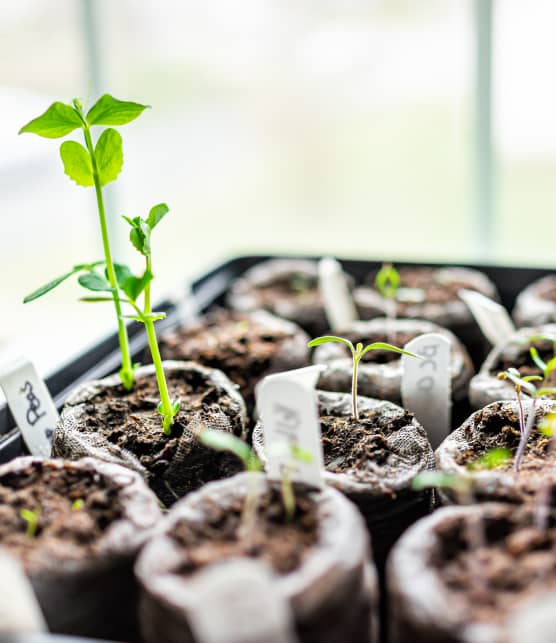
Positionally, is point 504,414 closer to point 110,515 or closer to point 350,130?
point 110,515

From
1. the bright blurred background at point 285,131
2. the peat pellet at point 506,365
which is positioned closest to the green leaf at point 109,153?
the peat pellet at point 506,365

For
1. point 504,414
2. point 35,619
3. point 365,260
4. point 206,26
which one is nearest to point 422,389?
point 504,414

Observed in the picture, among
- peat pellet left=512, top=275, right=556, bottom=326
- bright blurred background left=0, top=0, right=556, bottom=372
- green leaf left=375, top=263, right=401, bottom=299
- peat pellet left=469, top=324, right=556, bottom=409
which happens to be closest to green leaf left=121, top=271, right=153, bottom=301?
peat pellet left=469, top=324, right=556, bottom=409

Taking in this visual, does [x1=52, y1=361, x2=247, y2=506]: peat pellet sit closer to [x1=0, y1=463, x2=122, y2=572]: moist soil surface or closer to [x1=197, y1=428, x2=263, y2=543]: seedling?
[x1=0, y1=463, x2=122, y2=572]: moist soil surface

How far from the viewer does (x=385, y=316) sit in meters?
2.03

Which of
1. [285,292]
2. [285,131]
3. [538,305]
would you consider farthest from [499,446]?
[285,131]

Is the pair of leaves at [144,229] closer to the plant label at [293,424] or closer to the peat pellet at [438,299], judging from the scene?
the plant label at [293,424]

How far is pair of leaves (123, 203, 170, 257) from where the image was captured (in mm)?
1240

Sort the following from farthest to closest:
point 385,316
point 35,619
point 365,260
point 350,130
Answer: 1. point 350,130
2. point 365,260
3. point 385,316
4. point 35,619

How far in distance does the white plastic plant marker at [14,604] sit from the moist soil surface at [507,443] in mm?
664

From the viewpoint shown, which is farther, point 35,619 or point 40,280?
point 40,280

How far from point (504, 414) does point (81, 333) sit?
3.46ft

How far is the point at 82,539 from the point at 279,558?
27 centimetres

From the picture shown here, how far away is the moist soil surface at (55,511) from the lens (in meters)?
0.95
